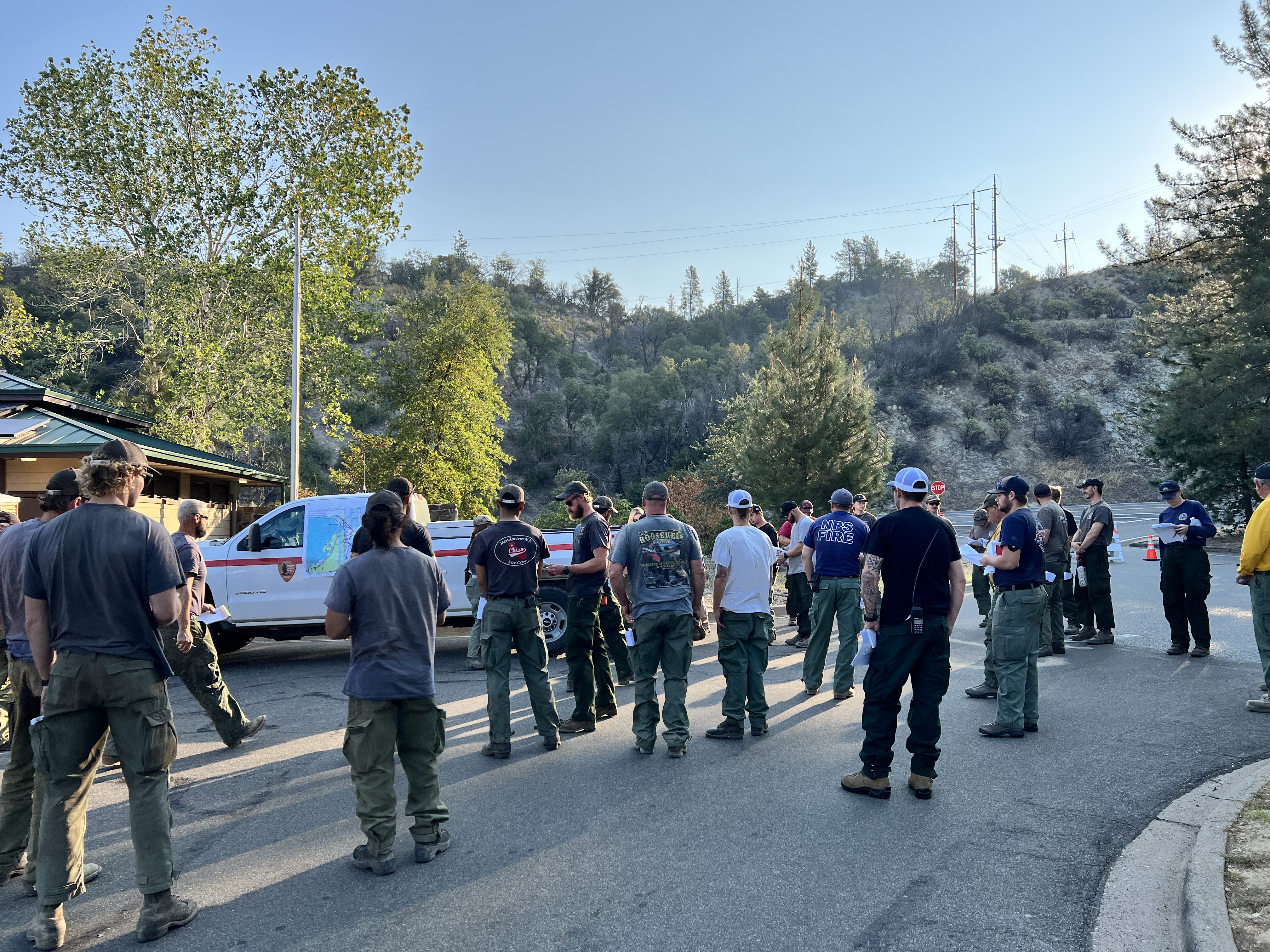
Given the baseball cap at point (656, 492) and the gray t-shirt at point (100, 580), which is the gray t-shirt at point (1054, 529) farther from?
the gray t-shirt at point (100, 580)

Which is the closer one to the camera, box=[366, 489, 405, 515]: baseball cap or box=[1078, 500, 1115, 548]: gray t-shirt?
box=[366, 489, 405, 515]: baseball cap

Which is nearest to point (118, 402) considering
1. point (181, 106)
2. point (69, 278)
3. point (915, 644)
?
point (69, 278)

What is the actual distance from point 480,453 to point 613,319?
232ft

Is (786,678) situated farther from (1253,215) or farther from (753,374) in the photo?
(753,374)

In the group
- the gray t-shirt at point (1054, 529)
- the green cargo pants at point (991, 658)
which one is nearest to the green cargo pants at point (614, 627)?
the green cargo pants at point (991, 658)

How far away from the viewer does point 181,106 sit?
76.7ft

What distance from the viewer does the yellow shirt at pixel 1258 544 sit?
23.7 ft

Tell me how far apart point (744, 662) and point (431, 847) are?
10.2ft

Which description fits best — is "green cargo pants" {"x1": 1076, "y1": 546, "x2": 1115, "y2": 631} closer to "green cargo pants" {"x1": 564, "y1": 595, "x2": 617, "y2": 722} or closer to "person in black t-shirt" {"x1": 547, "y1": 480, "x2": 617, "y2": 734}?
"person in black t-shirt" {"x1": 547, "y1": 480, "x2": 617, "y2": 734}

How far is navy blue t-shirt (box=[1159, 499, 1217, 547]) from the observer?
941cm

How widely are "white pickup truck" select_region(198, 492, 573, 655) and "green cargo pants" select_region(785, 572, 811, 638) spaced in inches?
131

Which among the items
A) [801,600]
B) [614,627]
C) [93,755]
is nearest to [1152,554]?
[801,600]

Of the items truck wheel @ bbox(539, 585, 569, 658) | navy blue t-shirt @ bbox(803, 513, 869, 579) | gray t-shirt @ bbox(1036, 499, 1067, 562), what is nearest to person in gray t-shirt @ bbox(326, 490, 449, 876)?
navy blue t-shirt @ bbox(803, 513, 869, 579)

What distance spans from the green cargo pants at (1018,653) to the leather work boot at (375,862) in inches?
188
